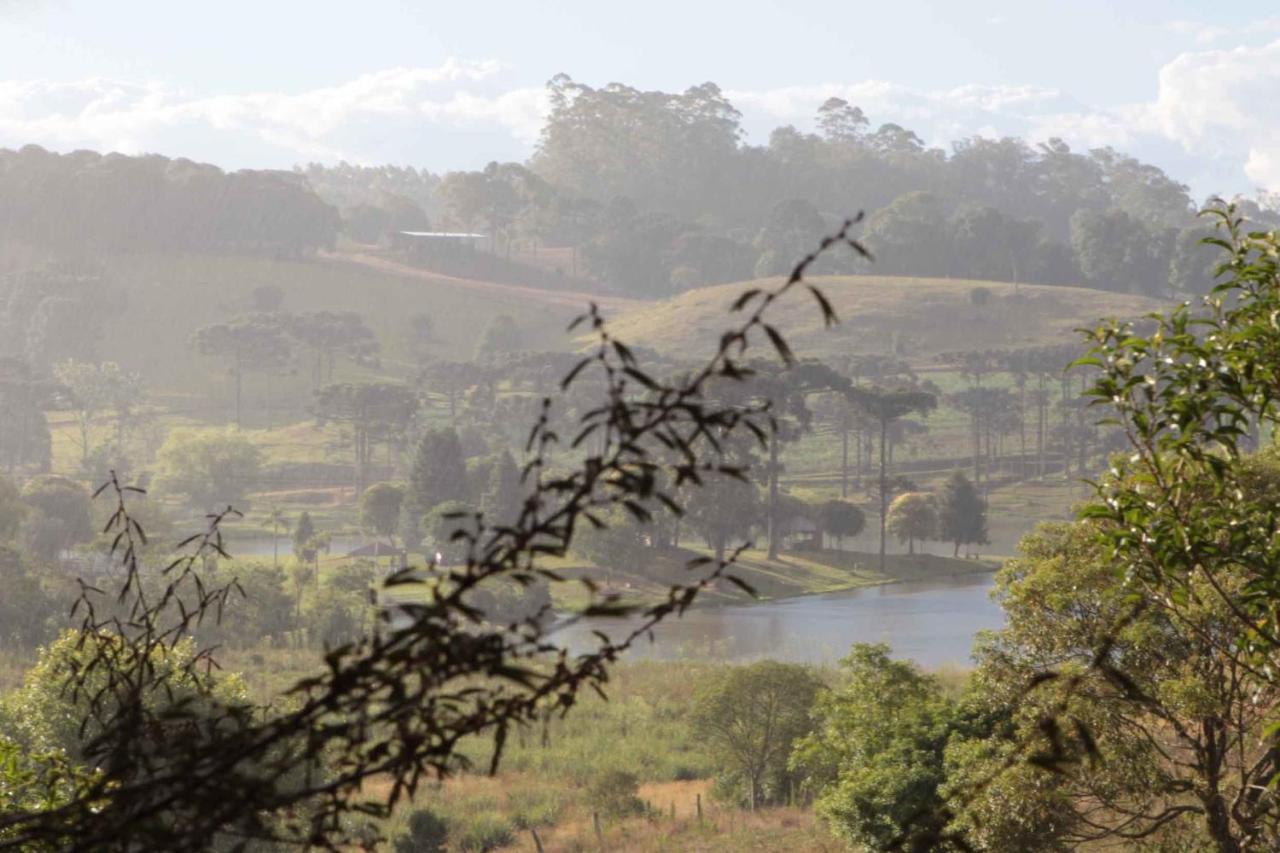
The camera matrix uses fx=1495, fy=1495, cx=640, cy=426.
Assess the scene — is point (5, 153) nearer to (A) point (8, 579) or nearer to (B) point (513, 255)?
(B) point (513, 255)

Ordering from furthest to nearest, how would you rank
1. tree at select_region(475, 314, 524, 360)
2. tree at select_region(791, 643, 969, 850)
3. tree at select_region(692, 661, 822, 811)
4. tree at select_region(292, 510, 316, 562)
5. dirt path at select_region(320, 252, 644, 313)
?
dirt path at select_region(320, 252, 644, 313) < tree at select_region(475, 314, 524, 360) < tree at select_region(292, 510, 316, 562) < tree at select_region(692, 661, 822, 811) < tree at select_region(791, 643, 969, 850)

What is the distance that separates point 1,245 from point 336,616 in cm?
7890

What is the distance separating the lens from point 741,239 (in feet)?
416

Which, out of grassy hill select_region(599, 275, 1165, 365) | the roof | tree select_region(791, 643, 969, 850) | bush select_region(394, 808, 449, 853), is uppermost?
grassy hill select_region(599, 275, 1165, 365)

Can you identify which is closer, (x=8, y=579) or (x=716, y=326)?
(x=8, y=579)

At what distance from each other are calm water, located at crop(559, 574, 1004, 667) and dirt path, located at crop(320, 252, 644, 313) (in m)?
55.3

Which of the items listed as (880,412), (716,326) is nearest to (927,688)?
(880,412)

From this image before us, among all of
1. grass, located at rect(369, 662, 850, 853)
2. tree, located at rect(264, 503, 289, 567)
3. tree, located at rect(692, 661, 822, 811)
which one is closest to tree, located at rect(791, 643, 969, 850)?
grass, located at rect(369, 662, 850, 853)

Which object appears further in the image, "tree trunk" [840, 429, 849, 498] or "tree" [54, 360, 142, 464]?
"tree" [54, 360, 142, 464]

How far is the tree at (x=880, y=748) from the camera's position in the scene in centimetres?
1694

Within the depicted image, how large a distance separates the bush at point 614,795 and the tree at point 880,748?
14.0 feet

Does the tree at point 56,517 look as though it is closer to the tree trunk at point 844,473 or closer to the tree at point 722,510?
the tree at point 722,510

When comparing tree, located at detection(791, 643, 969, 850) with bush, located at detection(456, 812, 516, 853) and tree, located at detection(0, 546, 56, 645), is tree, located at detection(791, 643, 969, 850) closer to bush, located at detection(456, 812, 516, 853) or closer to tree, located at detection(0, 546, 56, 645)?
bush, located at detection(456, 812, 516, 853)

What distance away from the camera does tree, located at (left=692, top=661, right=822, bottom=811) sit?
26047mm
